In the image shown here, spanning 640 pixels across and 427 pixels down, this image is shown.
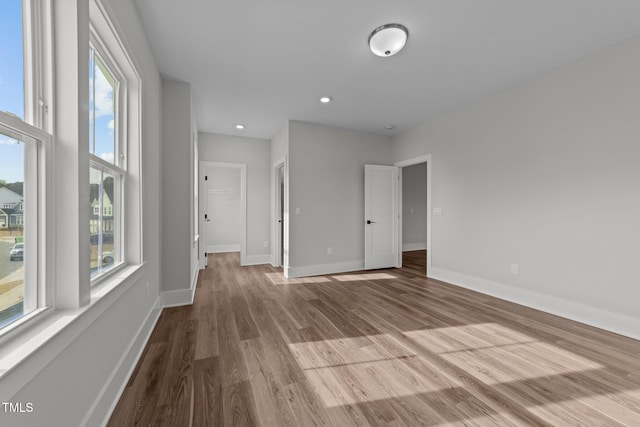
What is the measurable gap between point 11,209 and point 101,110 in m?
1.04

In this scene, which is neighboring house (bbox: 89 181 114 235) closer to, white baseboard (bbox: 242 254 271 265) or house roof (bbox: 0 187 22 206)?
house roof (bbox: 0 187 22 206)

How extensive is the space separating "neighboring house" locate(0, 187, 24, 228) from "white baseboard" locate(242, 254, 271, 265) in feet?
14.9

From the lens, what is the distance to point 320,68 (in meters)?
2.80

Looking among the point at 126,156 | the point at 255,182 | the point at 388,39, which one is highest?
the point at 388,39

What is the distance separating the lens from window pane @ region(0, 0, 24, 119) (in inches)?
34.6

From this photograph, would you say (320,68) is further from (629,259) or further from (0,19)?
(629,259)

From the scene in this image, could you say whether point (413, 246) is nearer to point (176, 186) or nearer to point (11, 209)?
point (176, 186)

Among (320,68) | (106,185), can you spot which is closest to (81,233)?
(106,185)

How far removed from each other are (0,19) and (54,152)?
1.52 ft

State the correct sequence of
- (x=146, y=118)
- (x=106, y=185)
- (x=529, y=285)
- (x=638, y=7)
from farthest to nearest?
(x=529, y=285) < (x=146, y=118) < (x=638, y=7) < (x=106, y=185)

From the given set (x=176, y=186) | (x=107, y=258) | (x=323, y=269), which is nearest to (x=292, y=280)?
(x=323, y=269)

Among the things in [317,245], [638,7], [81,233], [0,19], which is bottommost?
[317,245]

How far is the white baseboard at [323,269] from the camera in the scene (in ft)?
14.4

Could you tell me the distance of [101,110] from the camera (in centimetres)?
167
